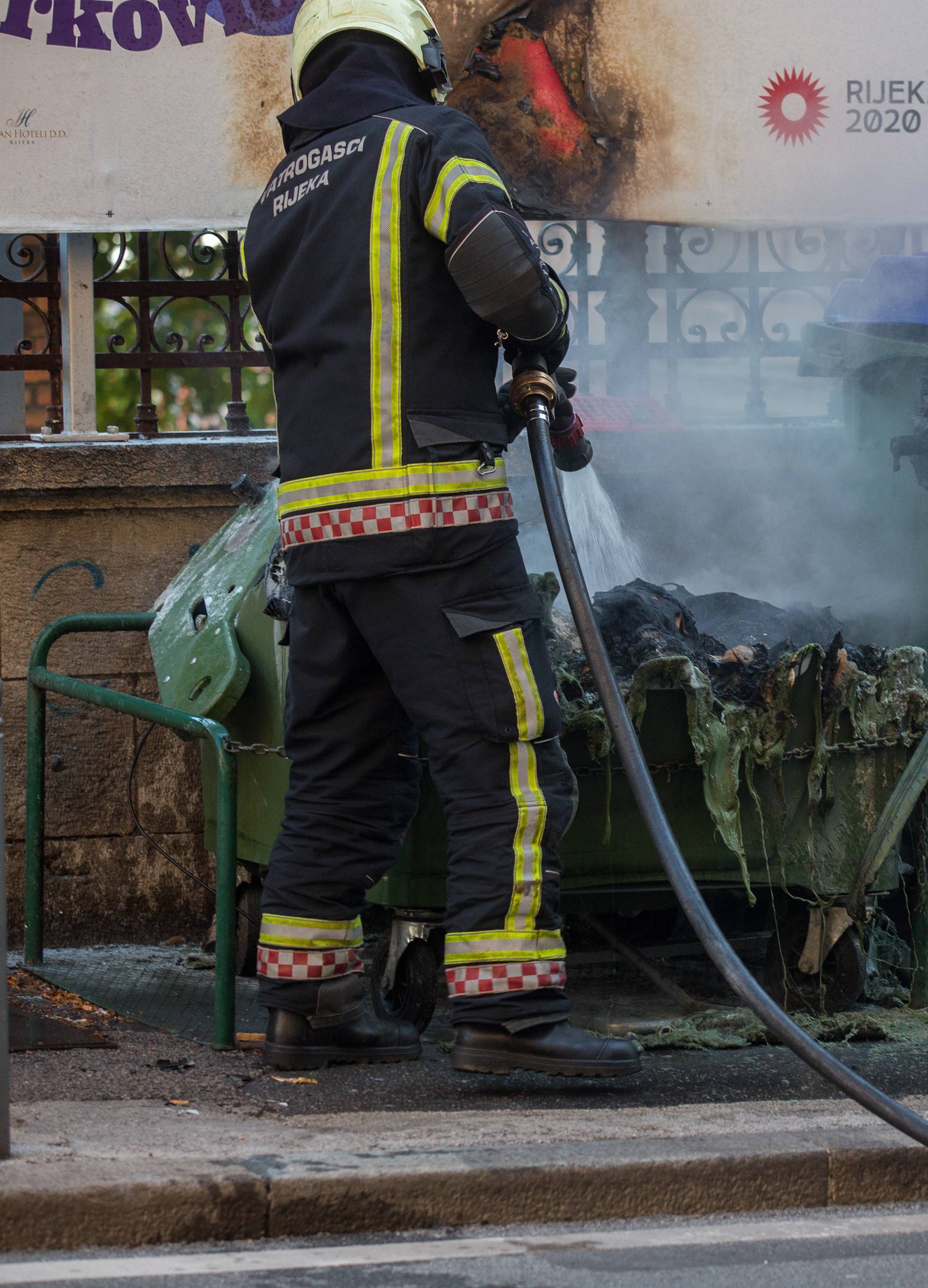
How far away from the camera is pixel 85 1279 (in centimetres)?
237

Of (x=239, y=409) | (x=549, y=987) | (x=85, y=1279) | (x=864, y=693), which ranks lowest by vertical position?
(x=85, y=1279)

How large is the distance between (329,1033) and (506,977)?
0.49 meters

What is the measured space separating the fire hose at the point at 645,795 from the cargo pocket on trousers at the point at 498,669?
0.41 feet

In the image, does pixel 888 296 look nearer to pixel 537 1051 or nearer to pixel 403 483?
pixel 403 483

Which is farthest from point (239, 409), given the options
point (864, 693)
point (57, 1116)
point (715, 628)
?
point (57, 1116)

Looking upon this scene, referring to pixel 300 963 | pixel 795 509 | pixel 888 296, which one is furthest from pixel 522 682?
pixel 888 296

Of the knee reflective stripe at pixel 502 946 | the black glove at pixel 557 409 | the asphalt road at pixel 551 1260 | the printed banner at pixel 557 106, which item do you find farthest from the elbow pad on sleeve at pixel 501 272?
the printed banner at pixel 557 106

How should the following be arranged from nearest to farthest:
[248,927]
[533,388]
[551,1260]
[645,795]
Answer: [551,1260]
[645,795]
[533,388]
[248,927]

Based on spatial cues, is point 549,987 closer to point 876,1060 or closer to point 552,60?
point 876,1060

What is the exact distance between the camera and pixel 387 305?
10.6 feet

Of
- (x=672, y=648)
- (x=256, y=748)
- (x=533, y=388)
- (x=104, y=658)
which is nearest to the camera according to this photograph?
(x=533, y=388)

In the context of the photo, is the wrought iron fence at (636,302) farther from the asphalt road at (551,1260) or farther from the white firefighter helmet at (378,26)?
the asphalt road at (551,1260)

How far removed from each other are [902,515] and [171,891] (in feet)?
7.90

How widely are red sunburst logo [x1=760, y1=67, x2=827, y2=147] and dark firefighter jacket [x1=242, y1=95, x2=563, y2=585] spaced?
2287mm
